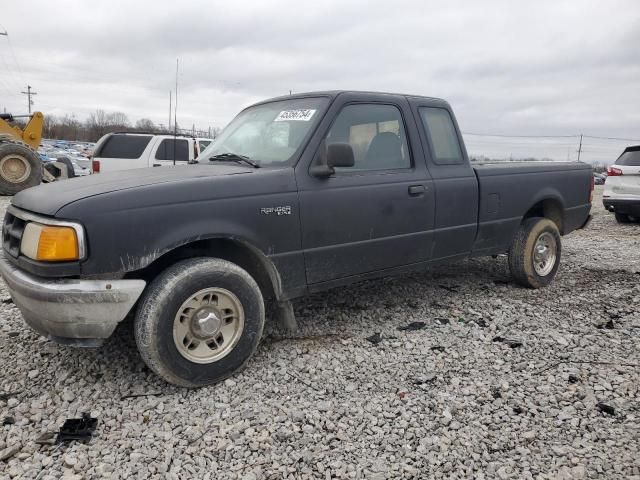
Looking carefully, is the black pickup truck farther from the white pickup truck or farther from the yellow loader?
the yellow loader

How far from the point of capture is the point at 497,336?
4.05 meters

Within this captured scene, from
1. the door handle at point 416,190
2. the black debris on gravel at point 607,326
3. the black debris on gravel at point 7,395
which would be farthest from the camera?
the black debris on gravel at point 607,326

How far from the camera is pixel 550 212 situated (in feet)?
18.6

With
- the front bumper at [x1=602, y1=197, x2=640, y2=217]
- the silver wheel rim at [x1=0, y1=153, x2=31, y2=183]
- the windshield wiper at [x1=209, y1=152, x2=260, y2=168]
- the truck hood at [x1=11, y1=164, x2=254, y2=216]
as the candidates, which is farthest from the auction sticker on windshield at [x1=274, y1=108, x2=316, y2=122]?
the silver wheel rim at [x1=0, y1=153, x2=31, y2=183]

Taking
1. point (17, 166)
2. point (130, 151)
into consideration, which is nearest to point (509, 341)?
point (130, 151)

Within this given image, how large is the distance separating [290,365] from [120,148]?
9.00m

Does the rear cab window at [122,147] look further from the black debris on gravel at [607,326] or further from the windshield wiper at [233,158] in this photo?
the black debris on gravel at [607,326]

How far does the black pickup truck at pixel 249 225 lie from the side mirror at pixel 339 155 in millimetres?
14

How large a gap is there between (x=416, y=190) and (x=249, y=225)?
1.60 meters

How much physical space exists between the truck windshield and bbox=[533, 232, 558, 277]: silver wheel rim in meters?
3.03

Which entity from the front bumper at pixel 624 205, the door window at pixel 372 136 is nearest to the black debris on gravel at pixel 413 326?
the door window at pixel 372 136

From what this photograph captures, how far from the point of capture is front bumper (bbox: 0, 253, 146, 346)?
2.73 m

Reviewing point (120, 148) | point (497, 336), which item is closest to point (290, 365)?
point (497, 336)

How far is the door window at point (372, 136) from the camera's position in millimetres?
3859
